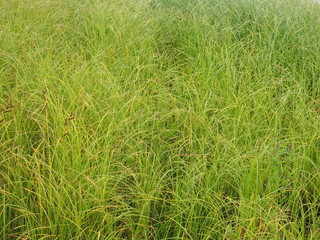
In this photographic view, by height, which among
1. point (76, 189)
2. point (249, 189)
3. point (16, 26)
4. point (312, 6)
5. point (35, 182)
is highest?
point (16, 26)

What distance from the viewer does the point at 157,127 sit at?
2213 millimetres

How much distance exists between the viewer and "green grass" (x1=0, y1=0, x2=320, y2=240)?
1.65 m

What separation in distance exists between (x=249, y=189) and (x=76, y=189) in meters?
0.72

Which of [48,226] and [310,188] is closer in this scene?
[48,226]

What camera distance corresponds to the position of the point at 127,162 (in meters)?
1.97

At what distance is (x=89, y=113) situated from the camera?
2.29 meters

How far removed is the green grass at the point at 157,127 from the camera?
1.65 metres

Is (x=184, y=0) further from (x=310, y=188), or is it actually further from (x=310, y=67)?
(x=310, y=188)

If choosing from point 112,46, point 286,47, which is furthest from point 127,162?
point 286,47

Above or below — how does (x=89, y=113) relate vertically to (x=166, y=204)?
above

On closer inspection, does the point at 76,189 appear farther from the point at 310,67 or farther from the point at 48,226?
the point at 310,67

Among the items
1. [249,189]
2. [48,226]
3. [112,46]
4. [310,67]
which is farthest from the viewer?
[112,46]

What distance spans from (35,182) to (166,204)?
570 mm

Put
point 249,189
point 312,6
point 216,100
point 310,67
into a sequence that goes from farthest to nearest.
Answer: point 312,6, point 310,67, point 216,100, point 249,189
